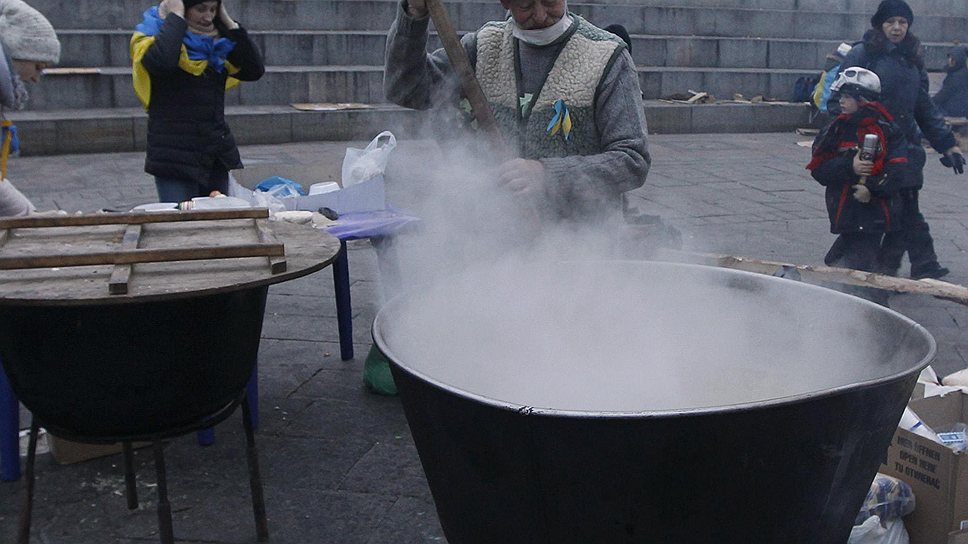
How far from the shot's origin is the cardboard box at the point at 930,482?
2588 mm

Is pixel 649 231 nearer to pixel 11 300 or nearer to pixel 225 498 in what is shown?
pixel 225 498

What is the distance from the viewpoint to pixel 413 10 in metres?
2.58

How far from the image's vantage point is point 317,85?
11.1 m

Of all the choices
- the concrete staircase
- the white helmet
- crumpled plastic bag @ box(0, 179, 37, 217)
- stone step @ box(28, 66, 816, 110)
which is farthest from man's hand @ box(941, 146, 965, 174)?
stone step @ box(28, 66, 816, 110)

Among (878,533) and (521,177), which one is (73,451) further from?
(878,533)

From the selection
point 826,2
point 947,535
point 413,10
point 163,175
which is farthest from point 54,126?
point 826,2

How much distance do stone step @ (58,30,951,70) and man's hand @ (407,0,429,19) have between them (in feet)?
28.3

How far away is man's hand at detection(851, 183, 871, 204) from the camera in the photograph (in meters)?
5.32

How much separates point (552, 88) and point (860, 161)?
3085 millimetres

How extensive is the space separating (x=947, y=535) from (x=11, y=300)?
2473mm

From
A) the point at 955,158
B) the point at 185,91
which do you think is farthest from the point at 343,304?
the point at 955,158

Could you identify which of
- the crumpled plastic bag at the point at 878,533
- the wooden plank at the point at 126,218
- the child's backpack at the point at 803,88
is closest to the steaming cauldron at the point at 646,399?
the crumpled plastic bag at the point at 878,533

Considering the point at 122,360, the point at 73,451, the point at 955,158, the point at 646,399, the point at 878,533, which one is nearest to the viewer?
the point at 646,399

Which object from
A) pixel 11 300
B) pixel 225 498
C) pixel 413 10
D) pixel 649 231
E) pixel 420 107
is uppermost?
pixel 413 10
